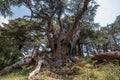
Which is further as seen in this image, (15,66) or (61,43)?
(61,43)

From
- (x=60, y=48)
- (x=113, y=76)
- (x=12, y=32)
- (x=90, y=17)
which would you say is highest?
(x=90, y=17)

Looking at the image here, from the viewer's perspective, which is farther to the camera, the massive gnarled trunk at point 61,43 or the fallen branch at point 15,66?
the massive gnarled trunk at point 61,43

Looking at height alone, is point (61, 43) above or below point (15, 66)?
above

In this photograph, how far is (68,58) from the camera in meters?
15.6

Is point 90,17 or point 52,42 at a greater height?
point 90,17

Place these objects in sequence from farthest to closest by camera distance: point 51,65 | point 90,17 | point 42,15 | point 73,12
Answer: point 90,17 < point 73,12 < point 42,15 < point 51,65

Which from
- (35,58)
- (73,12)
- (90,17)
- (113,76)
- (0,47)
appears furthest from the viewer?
(90,17)

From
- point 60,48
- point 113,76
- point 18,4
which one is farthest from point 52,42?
point 113,76

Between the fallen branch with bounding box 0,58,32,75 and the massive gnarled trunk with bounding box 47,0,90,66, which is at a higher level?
the massive gnarled trunk with bounding box 47,0,90,66

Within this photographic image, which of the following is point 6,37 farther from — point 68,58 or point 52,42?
point 68,58

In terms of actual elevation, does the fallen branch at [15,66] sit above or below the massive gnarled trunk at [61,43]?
below

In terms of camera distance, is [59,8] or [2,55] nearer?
[59,8]

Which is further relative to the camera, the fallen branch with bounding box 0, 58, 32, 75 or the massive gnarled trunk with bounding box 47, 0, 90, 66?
the massive gnarled trunk with bounding box 47, 0, 90, 66

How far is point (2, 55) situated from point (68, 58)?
21.2 feet
